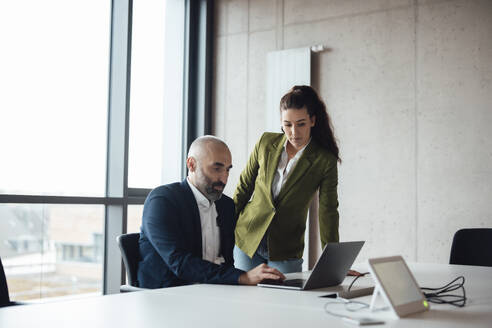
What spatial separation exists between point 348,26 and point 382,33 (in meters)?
0.33

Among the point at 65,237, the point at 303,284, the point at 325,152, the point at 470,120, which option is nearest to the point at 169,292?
the point at 303,284

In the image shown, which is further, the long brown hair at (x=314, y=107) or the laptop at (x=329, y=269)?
the long brown hair at (x=314, y=107)

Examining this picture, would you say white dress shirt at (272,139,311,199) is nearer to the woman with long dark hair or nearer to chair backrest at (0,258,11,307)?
the woman with long dark hair

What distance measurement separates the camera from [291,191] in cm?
304

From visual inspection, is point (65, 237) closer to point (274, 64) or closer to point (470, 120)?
point (274, 64)

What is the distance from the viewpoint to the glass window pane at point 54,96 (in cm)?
375

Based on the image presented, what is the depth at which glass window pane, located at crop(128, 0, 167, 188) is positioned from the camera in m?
Answer: 4.80

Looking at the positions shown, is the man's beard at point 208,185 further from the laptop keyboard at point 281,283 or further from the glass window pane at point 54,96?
the glass window pane at point 54,96

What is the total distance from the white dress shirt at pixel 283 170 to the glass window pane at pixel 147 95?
201 centimetres

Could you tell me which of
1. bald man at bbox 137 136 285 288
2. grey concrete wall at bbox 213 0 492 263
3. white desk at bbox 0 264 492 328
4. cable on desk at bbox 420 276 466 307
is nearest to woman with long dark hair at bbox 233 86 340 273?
bald man at bbox 137 136 285 288

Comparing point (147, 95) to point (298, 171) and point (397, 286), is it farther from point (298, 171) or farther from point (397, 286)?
point (397, 286)

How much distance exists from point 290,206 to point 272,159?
30 centimetres

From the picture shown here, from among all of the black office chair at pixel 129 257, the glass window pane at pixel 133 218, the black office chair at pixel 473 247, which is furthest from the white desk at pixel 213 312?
the glass window pane at pixel 133 218

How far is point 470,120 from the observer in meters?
4.14
